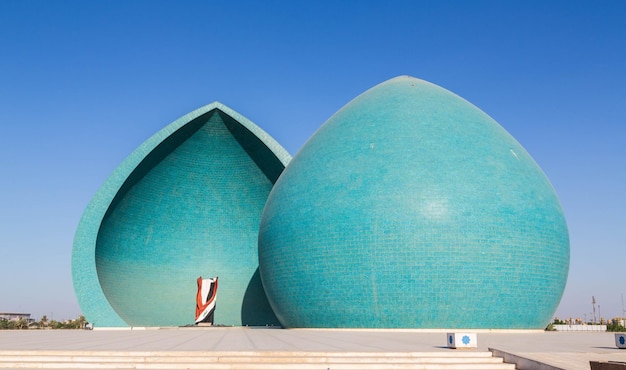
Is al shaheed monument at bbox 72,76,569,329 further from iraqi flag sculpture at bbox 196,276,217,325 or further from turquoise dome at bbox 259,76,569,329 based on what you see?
iraqi flag sculpture at bbox 196,276,217,325

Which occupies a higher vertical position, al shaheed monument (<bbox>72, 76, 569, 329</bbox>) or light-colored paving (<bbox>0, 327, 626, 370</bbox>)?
al shaheed monument (<bbox>72, 76, 569, 329</bbox>)

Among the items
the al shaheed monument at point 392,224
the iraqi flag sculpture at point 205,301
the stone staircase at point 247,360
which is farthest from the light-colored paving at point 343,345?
the iraqi flag sculpture at point 205,301

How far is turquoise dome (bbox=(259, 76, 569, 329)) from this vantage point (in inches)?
796

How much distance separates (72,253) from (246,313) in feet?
36.0

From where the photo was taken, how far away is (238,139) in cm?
3125

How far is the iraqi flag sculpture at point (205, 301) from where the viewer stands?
29.6 metres

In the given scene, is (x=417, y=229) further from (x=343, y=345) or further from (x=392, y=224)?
(x=343, y=345)

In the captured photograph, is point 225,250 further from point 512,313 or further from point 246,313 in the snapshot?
point 512,313

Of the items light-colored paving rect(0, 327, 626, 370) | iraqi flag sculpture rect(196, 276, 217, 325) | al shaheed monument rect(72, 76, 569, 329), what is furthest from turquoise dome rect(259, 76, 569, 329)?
iraqi flag sculpture rect(196, 276, 217, 325)

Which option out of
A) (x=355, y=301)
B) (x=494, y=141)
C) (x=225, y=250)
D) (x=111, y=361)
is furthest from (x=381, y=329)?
(x=225, y=250)

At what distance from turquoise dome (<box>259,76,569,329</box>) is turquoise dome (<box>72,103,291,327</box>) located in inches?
305

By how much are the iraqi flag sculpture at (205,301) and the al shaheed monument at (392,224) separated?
12.8 ft

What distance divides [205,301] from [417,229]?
46.5 ft

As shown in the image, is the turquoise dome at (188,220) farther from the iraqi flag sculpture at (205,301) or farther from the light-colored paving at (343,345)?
the light-colored paving at (343,345)
